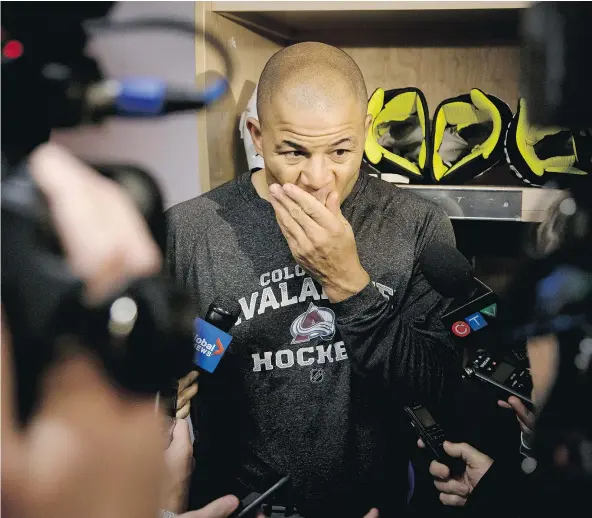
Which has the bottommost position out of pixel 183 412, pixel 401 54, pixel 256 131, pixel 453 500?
pixel 453 500

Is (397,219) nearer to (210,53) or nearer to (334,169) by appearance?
(334,169)

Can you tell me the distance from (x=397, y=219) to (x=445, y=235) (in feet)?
0.24

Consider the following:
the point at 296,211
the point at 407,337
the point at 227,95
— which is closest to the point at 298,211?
the point at 296,211

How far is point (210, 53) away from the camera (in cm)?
82

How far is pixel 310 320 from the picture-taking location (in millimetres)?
770

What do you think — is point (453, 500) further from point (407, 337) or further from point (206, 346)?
point (206, 346)

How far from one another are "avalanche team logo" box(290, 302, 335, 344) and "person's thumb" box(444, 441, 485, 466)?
201 mm

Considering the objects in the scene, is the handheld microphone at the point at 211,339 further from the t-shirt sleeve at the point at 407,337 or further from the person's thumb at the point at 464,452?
the person's thumb at the point at 464,452

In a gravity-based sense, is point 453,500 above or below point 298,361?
below

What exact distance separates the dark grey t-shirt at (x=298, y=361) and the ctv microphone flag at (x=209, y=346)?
0.11 metres

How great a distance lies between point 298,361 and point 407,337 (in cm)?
15

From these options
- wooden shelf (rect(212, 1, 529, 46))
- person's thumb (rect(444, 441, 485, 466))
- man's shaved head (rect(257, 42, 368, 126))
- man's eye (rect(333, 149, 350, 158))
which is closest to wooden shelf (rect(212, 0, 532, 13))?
wooden shelf (rect(212, 1, 529, 46))

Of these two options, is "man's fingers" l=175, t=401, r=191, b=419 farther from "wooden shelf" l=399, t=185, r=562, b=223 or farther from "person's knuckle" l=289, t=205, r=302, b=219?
"wooden shelf" l=399, t=185, r=562, b=223

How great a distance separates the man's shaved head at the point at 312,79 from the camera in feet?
2.26
